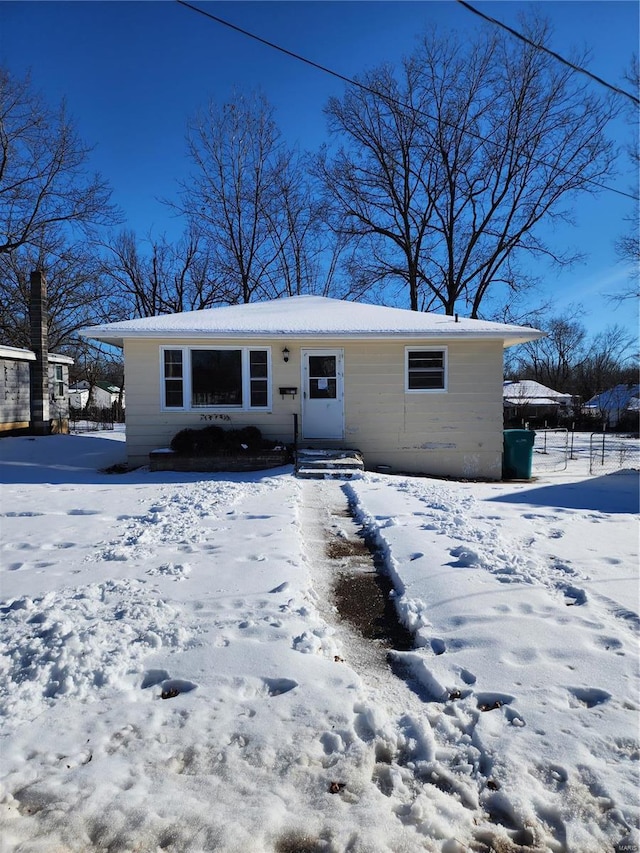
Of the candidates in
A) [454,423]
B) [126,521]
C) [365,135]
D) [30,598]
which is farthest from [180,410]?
[365,135]

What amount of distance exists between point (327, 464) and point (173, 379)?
380 cm

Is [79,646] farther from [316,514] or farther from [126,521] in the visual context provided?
[316,514]

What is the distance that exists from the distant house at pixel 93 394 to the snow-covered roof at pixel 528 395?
27211 millimetres

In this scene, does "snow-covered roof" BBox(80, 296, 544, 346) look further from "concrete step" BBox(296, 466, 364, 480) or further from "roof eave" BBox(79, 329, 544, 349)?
"concrete step" BBox(296, 466, 364, 480)

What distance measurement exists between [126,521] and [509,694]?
4630 mm

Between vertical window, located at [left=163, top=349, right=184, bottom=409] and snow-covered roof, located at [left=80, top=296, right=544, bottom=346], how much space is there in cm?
56

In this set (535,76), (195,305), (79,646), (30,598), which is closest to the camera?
(79,646)

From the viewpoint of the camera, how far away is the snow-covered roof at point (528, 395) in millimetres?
31609

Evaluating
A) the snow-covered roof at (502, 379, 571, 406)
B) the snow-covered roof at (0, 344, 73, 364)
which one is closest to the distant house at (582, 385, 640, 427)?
the snow-covered roof at (502, 379, 571, 406)

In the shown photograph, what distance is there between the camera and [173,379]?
1041 cm

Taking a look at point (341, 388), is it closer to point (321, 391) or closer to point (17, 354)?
point (321, 391)

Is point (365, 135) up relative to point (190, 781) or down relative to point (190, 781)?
up

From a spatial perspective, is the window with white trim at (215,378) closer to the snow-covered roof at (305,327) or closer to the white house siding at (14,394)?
the snow-covered roof at (305,327)

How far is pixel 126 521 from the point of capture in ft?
19.0
